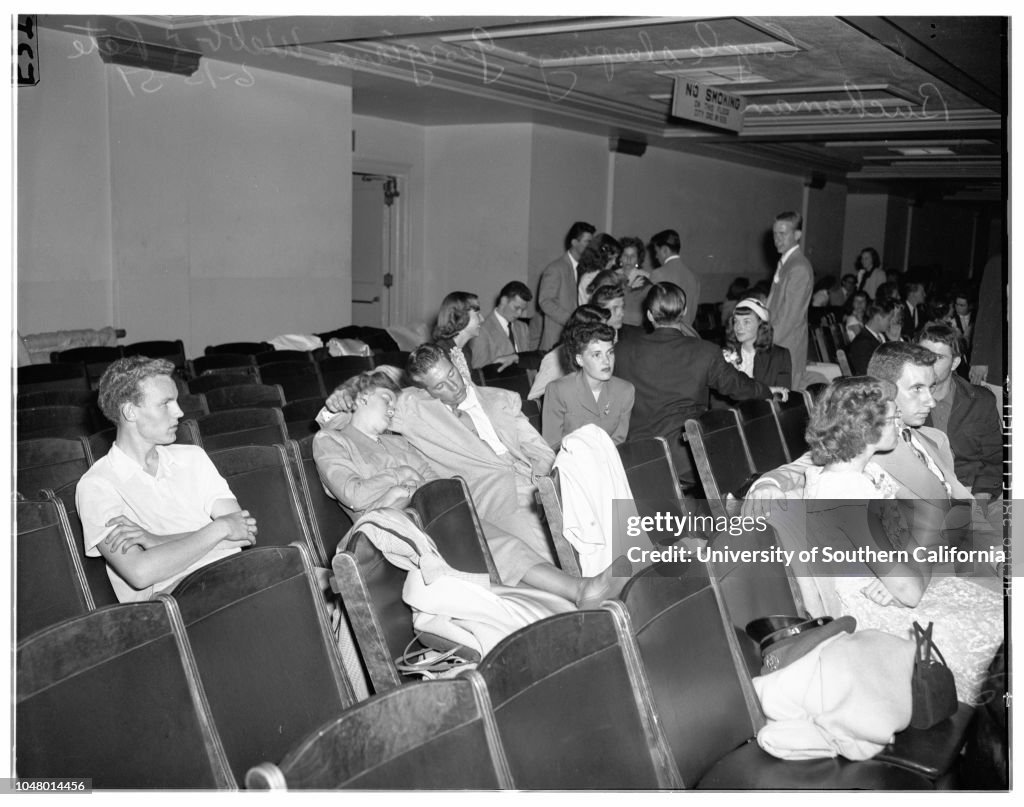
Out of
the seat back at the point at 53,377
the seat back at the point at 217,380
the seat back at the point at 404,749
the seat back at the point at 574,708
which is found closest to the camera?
the seat back at the point at 404,749

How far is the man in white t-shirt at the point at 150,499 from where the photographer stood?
2.40 m

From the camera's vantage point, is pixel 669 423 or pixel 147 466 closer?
pixel 147 466

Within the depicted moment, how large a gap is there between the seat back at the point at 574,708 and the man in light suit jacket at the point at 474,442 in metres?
1.37

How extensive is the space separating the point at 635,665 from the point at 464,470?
164cm

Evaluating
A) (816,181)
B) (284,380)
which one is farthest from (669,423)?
(816,181)

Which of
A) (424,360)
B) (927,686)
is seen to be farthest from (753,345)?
(927,686)

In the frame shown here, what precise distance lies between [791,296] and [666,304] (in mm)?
2164

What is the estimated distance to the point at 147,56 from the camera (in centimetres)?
628

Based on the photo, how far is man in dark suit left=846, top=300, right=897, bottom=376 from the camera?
617cm

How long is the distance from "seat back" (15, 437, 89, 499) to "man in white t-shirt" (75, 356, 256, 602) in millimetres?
695

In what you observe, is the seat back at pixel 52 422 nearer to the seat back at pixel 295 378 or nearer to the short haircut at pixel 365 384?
the seat back at pixel 295 378

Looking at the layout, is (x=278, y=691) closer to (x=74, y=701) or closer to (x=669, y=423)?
(x=74, y=701)

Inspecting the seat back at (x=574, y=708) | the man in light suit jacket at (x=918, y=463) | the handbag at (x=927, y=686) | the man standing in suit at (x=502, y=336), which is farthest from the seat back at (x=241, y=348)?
the handbag at (x=927, y=686)
